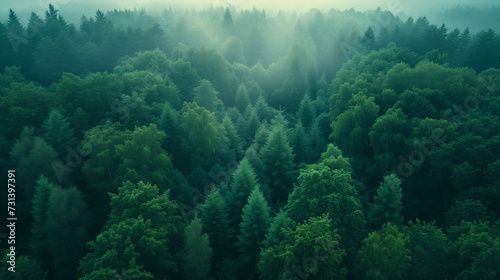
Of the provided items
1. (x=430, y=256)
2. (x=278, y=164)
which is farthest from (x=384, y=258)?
(x=278, y=164)

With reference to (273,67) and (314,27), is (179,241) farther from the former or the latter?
(314,27)

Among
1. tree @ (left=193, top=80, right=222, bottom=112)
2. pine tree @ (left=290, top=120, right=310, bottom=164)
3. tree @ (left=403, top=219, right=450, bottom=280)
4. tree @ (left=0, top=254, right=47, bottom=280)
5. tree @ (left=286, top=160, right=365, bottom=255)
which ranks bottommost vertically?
tree @ (left=0, top=254, right=47, bottom=280)

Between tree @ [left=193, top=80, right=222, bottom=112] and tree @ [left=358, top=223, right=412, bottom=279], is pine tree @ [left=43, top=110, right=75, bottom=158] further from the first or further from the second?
tree @ [left=358, top=223, right=412, bottom=279]

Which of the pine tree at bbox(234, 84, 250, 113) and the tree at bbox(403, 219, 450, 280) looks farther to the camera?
the pine tree at bbox(234, 84, 250, 113)

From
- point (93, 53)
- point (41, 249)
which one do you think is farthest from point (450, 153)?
point (93, 53)

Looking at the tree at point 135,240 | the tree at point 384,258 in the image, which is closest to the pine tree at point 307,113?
the tree at point 135,240

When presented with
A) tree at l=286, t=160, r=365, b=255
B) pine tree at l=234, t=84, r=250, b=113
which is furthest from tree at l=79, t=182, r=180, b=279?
pine tree at l=234, t=84, r=250, b=113
